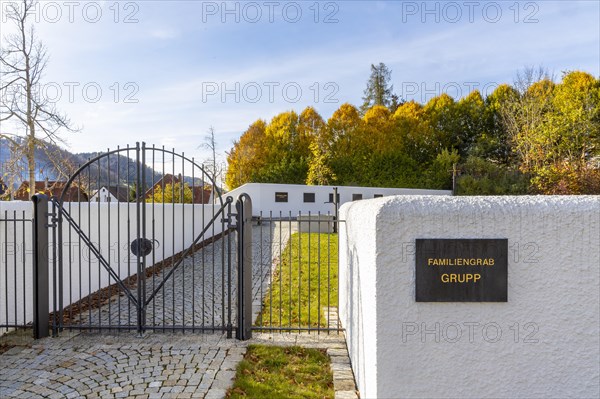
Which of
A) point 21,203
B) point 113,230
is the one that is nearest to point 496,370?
point 21,203

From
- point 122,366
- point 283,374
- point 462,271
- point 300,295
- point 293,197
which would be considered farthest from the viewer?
point 293,197

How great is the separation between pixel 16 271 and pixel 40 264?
1.73ft

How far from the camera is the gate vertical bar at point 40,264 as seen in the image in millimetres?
4965

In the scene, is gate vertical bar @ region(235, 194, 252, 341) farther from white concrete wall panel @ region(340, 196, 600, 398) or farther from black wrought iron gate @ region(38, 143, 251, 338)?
white concrete wall panel @ region(340, 196, 600, 398)

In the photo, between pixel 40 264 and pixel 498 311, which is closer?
pixel 498 311

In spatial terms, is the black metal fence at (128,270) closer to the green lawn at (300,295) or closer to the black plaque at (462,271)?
the green lawn at (300,295)

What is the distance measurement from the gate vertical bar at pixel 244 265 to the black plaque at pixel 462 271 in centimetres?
243

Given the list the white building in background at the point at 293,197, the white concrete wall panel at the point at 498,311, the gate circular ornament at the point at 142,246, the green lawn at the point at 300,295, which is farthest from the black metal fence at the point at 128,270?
the white building in background at the point at 293,197

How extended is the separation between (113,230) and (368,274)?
634 centimetres

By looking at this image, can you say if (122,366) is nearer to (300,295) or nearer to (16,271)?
(16,271)

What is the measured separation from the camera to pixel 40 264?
5.03 m

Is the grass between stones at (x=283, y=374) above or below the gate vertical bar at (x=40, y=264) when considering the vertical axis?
below

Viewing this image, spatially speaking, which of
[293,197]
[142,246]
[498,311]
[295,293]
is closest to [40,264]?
[142,246]

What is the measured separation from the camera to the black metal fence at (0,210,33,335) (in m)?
5.10
